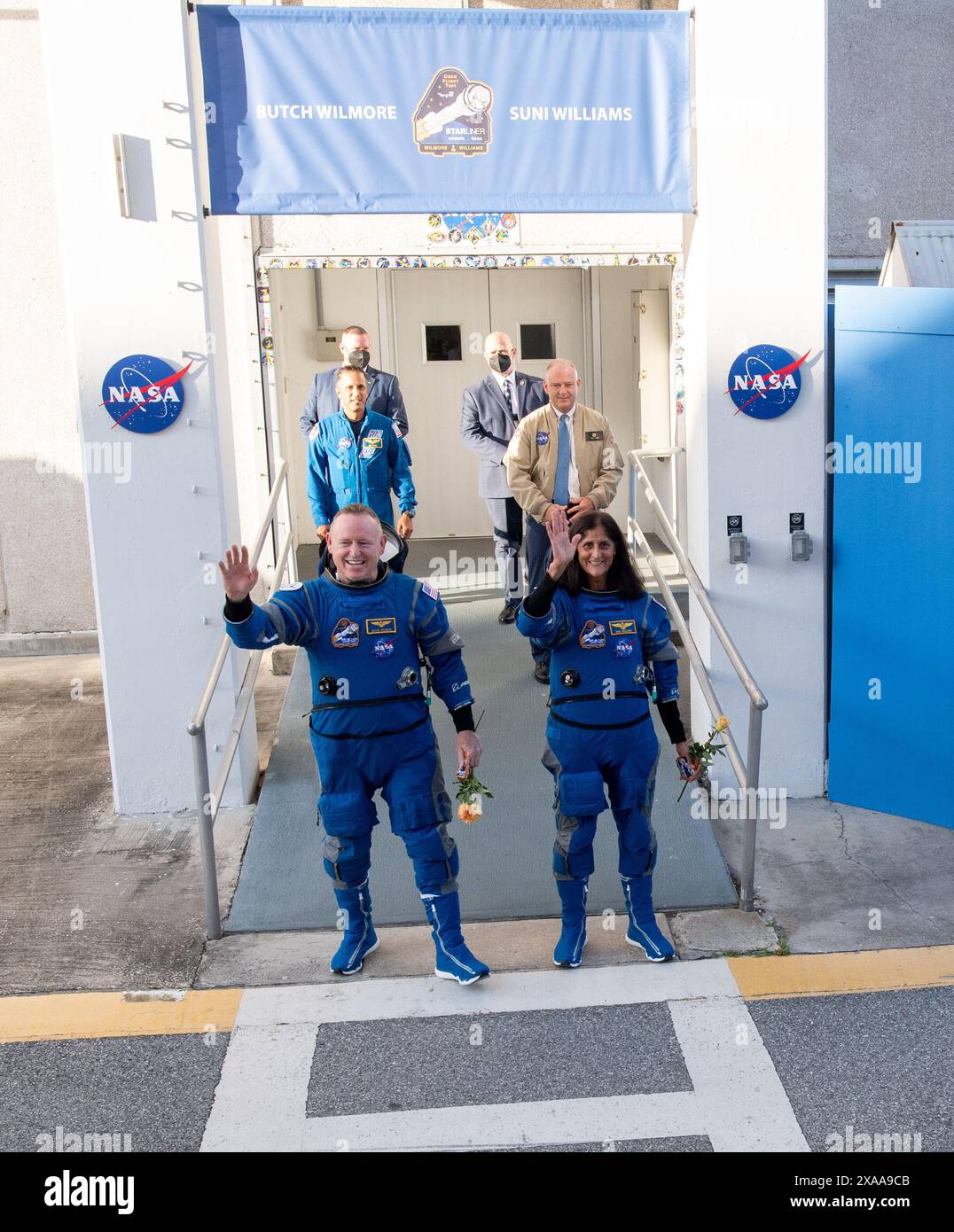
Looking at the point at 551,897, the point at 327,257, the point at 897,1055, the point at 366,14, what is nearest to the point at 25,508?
the point at 327,257

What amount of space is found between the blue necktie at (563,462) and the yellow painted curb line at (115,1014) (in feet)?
9.89

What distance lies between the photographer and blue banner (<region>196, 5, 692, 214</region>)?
6.10 m

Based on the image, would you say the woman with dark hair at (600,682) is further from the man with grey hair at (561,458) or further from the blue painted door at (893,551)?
the blue painted door at (893,551)

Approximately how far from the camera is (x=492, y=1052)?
4523 millimetres

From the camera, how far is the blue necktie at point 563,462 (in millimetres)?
6617

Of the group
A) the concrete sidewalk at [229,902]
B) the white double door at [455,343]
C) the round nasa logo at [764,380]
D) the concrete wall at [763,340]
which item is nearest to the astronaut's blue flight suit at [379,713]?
the concrete sidewalk at [229,902]

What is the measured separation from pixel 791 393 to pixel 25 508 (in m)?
5.89

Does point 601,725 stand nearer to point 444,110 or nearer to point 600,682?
point 600,682

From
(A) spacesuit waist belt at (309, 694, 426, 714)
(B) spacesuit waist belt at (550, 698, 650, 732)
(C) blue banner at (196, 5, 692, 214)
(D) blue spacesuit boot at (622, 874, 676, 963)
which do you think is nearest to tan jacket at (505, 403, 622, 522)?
(C) blue banner at (196, 5, 692, 214)

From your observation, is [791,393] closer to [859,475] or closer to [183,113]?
[859,475]

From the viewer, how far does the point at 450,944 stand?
4.99m

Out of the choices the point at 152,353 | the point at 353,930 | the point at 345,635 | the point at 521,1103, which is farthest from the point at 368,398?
the point at 521,1103

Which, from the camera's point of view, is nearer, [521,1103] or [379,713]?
[521,1103]

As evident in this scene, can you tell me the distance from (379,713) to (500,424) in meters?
3.37
